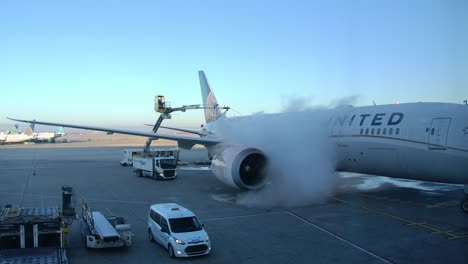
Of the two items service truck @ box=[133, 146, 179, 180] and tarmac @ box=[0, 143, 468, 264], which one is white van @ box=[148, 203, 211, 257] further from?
service truck @ box=[133, 146, 179, 180]

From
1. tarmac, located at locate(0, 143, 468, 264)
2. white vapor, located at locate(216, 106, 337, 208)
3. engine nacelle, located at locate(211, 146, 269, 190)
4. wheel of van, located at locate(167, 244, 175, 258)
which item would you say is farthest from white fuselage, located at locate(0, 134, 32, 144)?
wheel of van, located at locate(167, 244, 175, 258)

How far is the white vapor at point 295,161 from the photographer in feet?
59.3

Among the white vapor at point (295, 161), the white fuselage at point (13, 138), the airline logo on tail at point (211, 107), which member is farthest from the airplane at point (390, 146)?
the white fuselage at point (13, 138)

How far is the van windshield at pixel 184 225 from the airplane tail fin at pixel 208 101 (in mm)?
20976

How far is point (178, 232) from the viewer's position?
11.0m

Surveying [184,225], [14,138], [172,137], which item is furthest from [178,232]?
[14,138]

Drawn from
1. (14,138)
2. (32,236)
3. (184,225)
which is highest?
(14,138)

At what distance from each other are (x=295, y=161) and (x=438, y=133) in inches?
235

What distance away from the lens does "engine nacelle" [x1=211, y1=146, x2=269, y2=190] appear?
17.5m

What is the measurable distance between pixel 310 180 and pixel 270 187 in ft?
6.88

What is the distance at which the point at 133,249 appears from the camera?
11547 millimetres

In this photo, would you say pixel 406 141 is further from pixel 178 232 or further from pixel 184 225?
pixel 178 232

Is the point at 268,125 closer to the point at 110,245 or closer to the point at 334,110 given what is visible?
the point at 334,110

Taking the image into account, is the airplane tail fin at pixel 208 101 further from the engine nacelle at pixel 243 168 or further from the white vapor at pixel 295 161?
the engine nacelle at pixel 243 168
